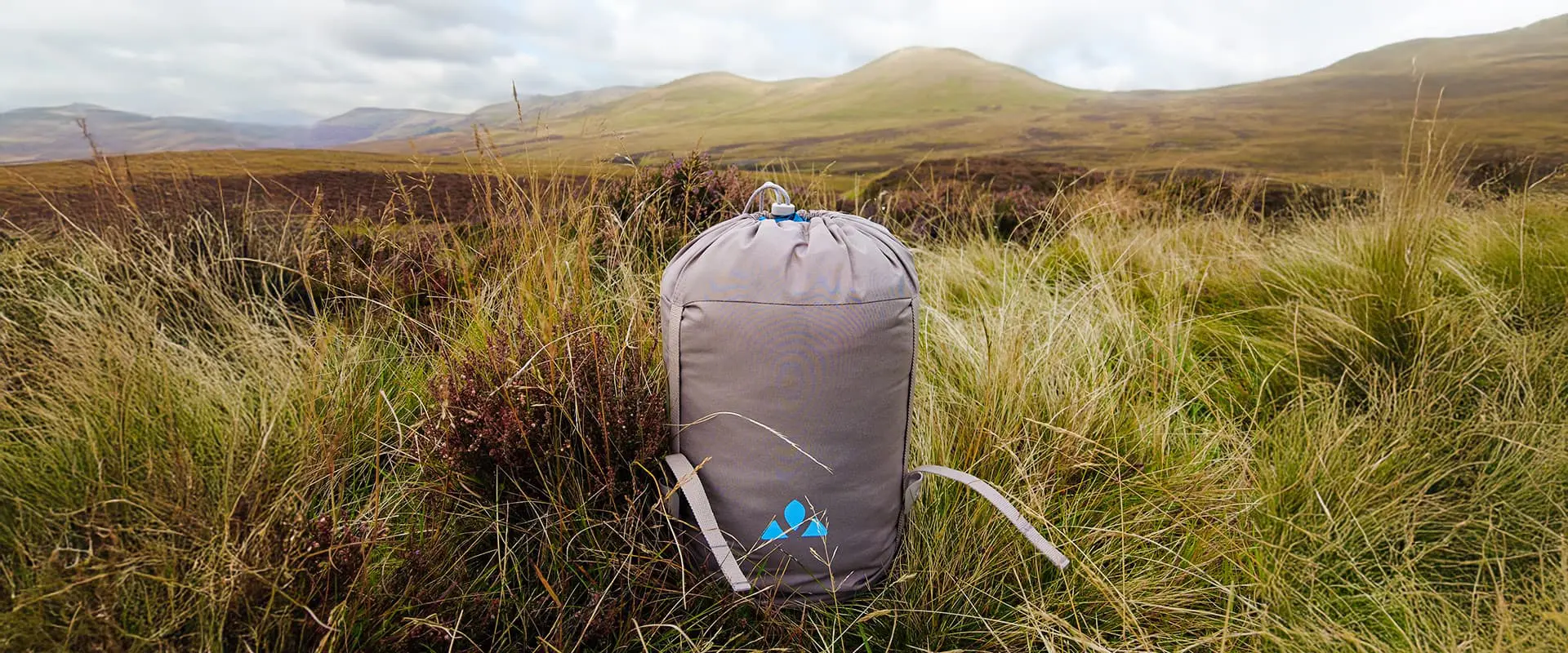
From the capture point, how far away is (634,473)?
1755 mm

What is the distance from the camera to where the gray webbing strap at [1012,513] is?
5.38 ft

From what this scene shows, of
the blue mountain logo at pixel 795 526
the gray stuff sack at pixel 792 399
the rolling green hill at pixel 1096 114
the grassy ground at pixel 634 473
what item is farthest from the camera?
the rolling green hill at pixel 1096 114

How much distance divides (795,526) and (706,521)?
8.8 inches

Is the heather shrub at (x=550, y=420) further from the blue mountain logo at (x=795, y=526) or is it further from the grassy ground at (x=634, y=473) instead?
the blue mountain logo at (x=795, y=526)

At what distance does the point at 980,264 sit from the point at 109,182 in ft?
14.2

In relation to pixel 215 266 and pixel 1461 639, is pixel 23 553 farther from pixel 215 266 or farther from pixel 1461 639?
pixel 1461 639

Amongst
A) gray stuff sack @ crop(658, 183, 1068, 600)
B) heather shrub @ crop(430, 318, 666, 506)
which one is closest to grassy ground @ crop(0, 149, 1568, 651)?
heather shrub @ crop(430, 318, 666, 506)

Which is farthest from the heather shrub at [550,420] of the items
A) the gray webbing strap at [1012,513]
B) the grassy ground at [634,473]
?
the gray webbing strap at [1012,513]

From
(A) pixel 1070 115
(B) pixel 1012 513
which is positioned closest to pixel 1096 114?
(A) pixel 1070 115

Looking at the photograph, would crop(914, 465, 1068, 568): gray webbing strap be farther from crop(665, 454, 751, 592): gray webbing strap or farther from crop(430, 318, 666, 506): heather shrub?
crop(430, 318, 666, 506): heather shrub

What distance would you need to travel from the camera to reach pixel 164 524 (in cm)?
121

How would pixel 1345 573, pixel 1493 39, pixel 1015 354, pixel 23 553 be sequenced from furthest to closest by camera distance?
pixel 1493 39, pixel 1015 354, pixel 1345 573, pixel 23 553

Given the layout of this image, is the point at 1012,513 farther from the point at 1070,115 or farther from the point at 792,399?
the point at 1070,115

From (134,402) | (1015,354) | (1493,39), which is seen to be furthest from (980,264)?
(1493,39)
